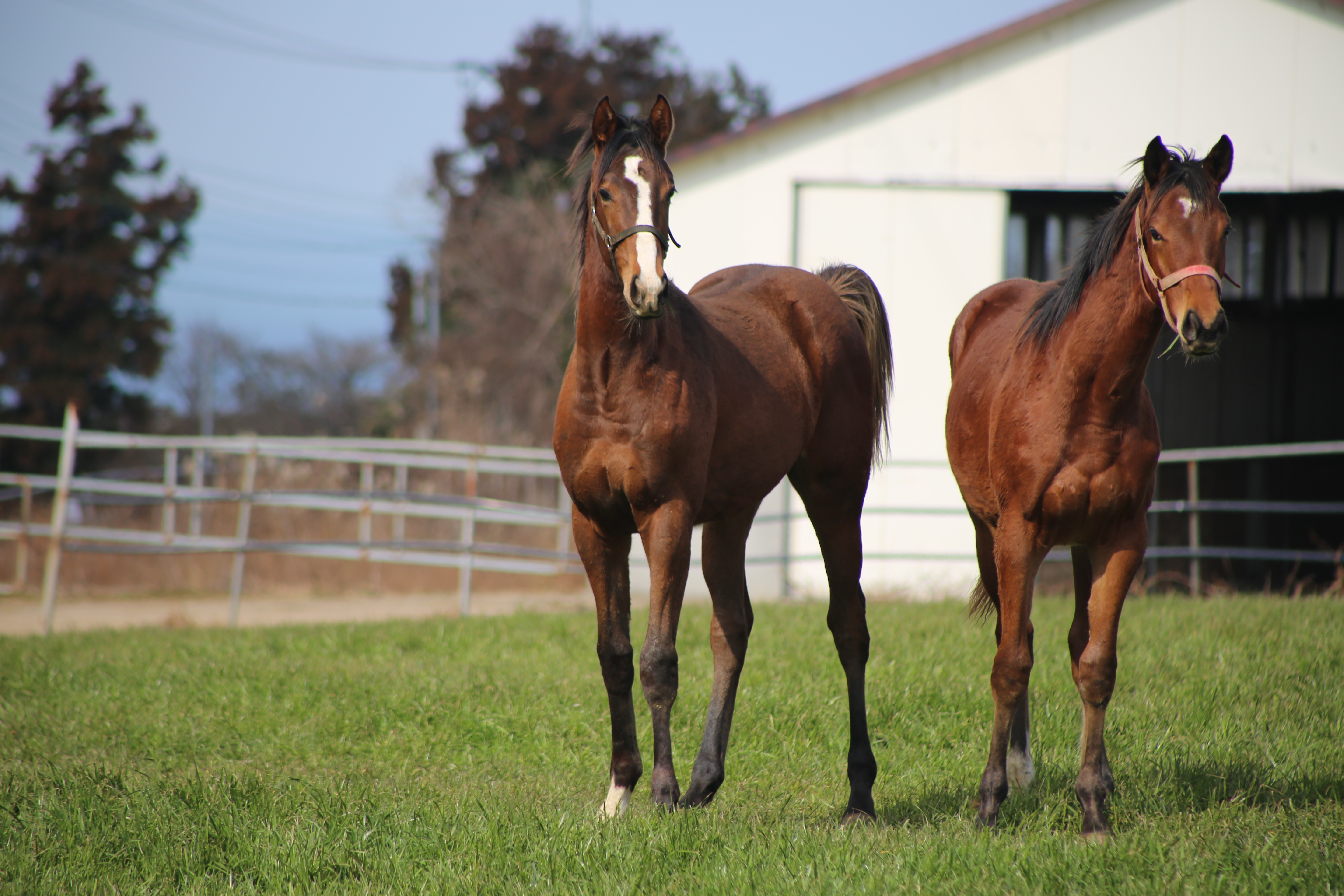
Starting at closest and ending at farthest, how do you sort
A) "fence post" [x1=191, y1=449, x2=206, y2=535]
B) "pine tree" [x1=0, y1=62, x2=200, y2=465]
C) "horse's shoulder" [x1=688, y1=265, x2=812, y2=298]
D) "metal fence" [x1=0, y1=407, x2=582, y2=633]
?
"horse's shoulder" [x1=688, y1=265, x2=812, y2=298]
"metal fence" [x1=0, y1=407, x2=582, y2=633]
"fence post" [x1=191, y1=449, x2=206, y2=535]
"pine tree" [x1=0, y1=62, x2=200, y2=465]

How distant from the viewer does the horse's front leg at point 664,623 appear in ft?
11.6

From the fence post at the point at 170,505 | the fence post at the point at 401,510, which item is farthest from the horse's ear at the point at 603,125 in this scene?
the fence post at the point at 170,505

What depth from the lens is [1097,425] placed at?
3.59m

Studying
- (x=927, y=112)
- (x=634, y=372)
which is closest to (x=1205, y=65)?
(x=927, y=112)

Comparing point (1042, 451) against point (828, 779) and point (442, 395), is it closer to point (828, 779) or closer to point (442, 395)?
point (828, 779)

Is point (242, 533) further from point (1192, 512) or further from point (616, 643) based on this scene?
point (1192, 512)

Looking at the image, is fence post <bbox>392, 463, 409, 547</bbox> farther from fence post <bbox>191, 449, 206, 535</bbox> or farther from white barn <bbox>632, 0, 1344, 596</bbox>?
white barn <bbox>632, 0, 1344, 596</bbox>

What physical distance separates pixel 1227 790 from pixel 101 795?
427cm

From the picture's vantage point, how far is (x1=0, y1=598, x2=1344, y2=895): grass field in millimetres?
3107

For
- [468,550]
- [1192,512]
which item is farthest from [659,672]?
[1192,512]

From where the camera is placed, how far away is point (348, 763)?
4773 millimetres

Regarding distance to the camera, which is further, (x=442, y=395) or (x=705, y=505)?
(x=442, y=395)

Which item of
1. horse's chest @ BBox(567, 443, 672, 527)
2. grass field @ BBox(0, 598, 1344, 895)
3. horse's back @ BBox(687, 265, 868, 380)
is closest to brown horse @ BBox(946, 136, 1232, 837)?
grass field @ BBox(0, 598, 1344, 895)

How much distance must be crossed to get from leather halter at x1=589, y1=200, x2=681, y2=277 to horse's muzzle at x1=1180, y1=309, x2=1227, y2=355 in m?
1.60
